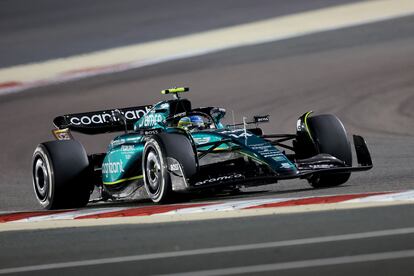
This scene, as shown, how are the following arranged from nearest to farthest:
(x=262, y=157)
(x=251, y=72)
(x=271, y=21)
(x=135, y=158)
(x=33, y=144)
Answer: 1. (x=262, y=157)
2. (x=135, y=158)
3. (x=33, y=144)
4. (x=251, y=72)
5. (x=271, y=21)

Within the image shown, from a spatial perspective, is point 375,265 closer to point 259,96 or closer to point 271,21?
point 259,96

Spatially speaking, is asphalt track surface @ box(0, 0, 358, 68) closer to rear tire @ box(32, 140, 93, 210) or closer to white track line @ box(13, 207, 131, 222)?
rear tire @ box(32, 140, 93, 210)

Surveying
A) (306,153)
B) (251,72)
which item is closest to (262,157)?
(306,153)

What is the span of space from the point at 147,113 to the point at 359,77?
8.66 meters

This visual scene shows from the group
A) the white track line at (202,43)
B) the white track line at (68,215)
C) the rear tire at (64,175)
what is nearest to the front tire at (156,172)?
the white track line at (68,215)

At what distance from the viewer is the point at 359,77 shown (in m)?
20.2

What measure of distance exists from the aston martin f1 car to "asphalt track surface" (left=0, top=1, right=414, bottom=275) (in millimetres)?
332

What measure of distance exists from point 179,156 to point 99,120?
2.13 meters

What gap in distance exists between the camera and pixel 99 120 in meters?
12.7

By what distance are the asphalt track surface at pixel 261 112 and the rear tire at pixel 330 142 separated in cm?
31

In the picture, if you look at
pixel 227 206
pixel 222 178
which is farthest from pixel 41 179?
pixel 227 206

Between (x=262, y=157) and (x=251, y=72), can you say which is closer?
(x=262, y=157)

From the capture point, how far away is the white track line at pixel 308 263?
6.66 meters

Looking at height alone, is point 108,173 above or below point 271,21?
below
